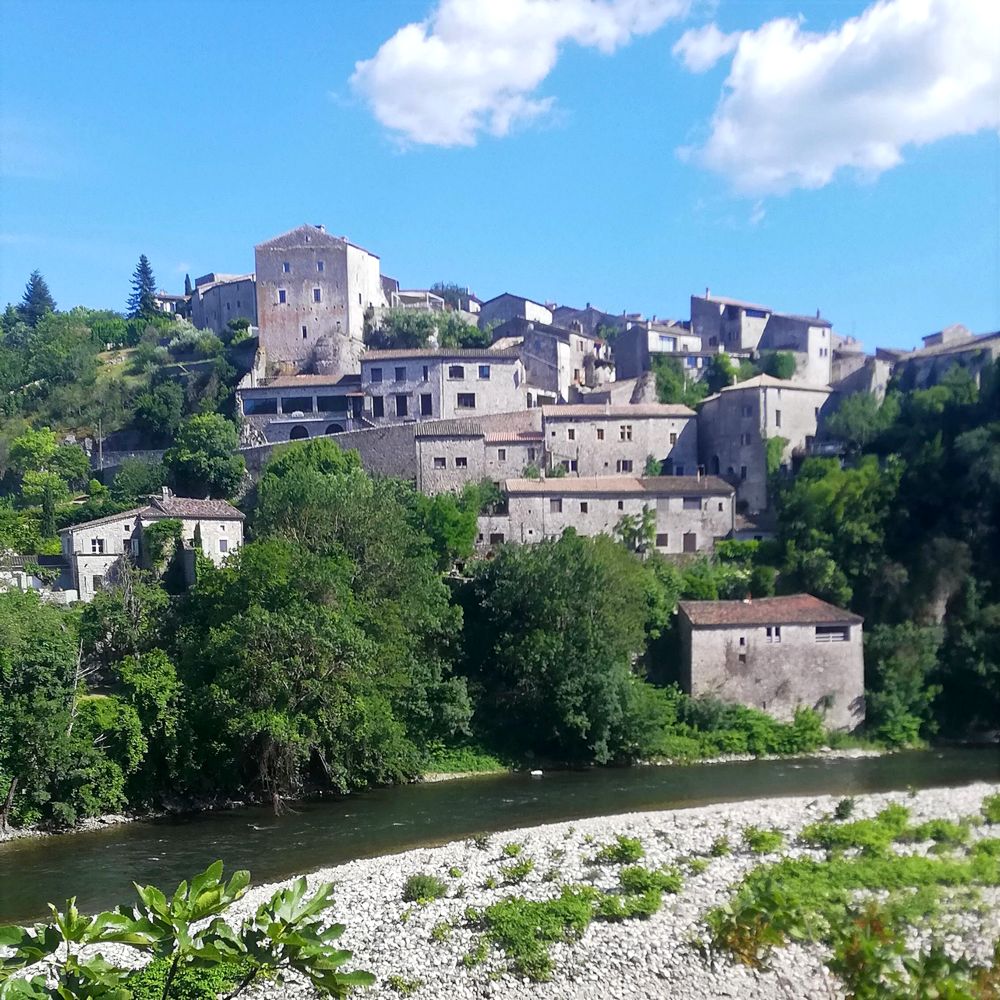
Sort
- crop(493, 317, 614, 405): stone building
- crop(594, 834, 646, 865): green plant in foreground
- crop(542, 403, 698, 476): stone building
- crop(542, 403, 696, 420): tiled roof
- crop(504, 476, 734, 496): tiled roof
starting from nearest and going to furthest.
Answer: crop(594, 834, 646, 865): green plant in foreground
crop(504, 476, 734, 496): tiled roof
crop(542, 403, 698, 476): stone building
crop(542, 403, 696, 420): tiled roof
crop(493, 317, 614, 405): stone building

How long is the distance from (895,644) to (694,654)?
647 cm

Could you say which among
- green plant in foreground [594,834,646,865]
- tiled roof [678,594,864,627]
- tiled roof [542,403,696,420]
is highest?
tiled roof [542,403,696,420]

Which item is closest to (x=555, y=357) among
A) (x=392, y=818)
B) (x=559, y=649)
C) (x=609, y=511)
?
(x=609, y=511)

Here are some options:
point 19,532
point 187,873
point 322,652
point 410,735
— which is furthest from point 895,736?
point 19,532

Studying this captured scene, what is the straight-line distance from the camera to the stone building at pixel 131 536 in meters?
26.9

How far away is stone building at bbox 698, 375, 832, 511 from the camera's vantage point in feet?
114

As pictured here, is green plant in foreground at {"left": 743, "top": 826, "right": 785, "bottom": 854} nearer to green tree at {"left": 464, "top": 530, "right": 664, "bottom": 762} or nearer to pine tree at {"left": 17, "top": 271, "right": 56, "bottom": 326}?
green tree at {"left": 464, "top": 530, "right": 664, "bottom": 762}

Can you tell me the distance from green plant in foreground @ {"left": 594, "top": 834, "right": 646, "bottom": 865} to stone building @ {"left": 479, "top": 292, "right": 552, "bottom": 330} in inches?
1567

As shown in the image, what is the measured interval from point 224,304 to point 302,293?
12.1 meters

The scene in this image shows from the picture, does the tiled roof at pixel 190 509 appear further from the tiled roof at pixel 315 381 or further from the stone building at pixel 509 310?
the stone building at pixel 509 310

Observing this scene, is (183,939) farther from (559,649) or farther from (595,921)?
(559,649)

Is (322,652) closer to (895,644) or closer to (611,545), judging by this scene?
(611,545)

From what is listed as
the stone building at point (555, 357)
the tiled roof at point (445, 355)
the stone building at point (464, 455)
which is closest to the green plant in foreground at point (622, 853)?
the stone building at point (464, 455)

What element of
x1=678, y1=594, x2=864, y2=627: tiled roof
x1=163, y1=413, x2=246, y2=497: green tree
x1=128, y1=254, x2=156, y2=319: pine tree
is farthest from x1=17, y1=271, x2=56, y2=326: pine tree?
x1=678, y1=594, x2=864, y2=627: tiled roof
